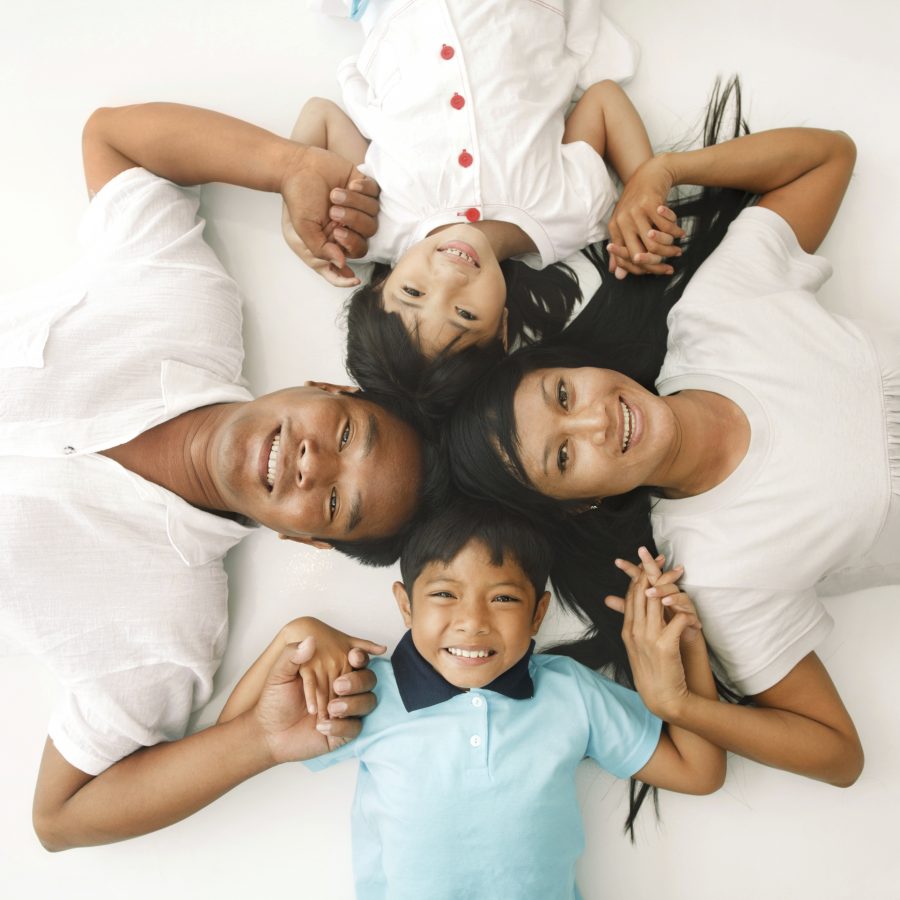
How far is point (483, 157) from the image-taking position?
110 cm

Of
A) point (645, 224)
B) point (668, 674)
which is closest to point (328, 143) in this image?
point (645, 224)

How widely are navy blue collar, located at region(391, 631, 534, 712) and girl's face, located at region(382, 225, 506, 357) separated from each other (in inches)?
18.3

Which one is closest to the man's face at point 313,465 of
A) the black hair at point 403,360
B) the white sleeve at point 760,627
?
the black hair at point 403,360

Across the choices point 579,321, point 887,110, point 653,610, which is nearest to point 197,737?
point 653,610

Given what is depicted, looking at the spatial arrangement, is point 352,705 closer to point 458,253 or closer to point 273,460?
point 273,460

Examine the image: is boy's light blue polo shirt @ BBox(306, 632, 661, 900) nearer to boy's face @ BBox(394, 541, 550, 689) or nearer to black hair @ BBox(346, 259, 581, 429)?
boy's face @ BBox(394, 541, 550, 689)

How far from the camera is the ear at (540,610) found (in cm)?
105

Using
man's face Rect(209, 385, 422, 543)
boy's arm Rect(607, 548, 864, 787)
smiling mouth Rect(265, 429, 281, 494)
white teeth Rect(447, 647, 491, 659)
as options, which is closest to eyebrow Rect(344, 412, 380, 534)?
man's face Rect(209, 385, 422, 543)

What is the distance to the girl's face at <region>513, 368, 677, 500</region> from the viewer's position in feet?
3.03

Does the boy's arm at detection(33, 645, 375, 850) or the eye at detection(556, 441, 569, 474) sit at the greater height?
the eye at detection(556, 441, 569, 474)

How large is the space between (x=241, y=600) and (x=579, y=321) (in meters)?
0.73

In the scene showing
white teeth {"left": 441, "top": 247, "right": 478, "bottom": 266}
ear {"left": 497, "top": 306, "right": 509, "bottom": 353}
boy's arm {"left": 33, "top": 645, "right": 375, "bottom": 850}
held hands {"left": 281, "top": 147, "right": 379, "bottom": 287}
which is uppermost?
held hands {"left": 281, "top": 147, "right": 379, "bottom": 287}

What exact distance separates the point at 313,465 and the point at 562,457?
1.08 feet

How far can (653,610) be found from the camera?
1015 millimetres
